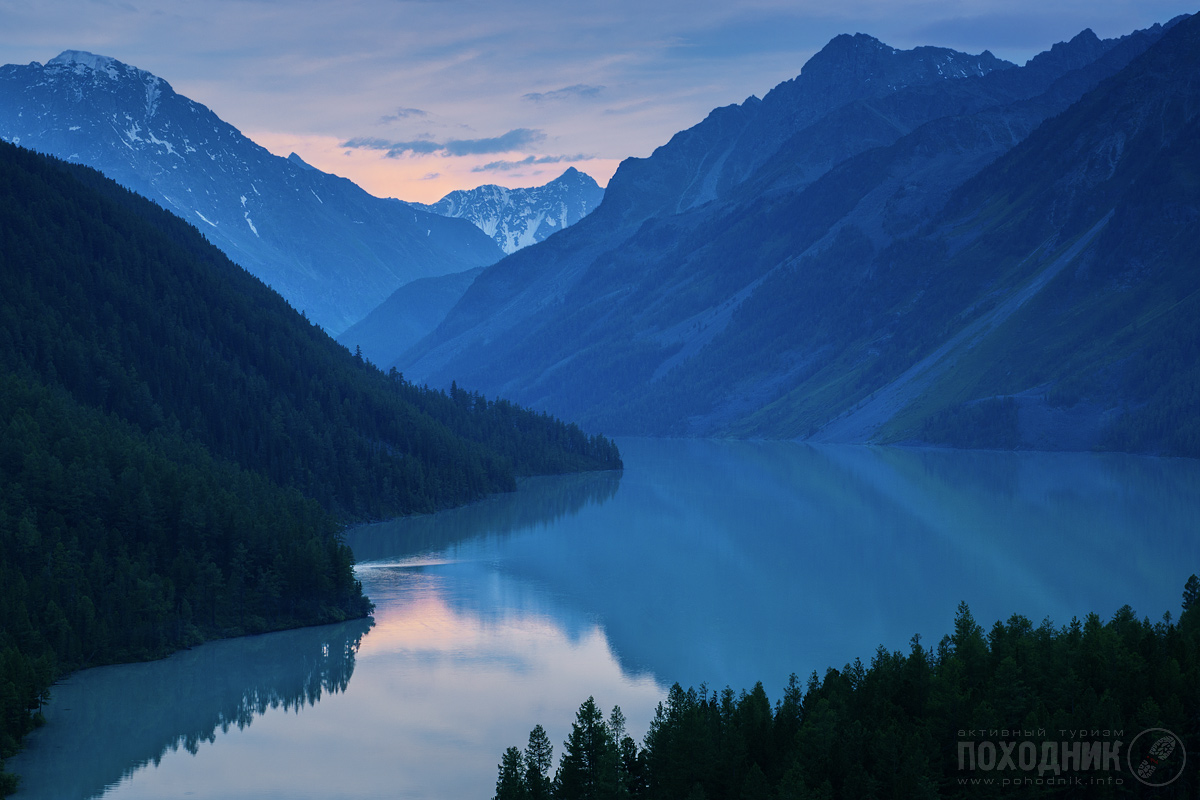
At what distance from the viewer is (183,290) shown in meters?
151

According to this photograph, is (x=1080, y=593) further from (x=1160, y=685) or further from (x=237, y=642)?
(x=237, y=642)

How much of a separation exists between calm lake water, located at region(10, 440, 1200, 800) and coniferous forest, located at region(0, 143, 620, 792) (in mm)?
3309

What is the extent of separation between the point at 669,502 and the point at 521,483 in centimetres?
4182

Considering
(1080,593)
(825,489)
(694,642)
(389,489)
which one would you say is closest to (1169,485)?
(825,489)

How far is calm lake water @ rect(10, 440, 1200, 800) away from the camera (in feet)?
167

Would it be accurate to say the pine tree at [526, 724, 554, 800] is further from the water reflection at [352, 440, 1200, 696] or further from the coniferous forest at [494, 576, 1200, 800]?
the water reflection at [352, 440, 1200, 696]

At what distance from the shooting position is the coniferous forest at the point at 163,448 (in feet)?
225

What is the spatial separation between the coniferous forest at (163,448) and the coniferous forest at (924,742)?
2309 centimetres

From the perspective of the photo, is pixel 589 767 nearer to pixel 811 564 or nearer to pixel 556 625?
pixel 556 625

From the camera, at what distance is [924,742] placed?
40.5 meters

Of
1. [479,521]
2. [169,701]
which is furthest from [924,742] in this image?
[479,521]

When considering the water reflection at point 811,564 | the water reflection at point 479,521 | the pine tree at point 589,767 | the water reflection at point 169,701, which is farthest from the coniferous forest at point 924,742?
the water reflection at point 479,521

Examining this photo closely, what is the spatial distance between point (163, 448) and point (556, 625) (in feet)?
143

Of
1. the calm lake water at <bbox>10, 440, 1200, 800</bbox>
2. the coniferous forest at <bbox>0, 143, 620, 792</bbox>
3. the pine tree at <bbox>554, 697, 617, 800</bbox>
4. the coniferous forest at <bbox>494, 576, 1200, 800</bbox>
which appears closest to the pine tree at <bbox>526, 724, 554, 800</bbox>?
the coniferous forest at <bbox>494, 576, 1200, 800</bbox>
